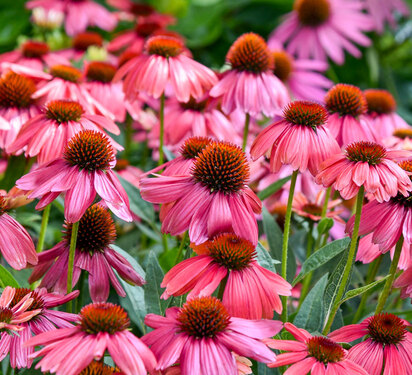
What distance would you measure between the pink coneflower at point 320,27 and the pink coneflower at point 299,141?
1127 mm

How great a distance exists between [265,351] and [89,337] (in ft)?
0.50

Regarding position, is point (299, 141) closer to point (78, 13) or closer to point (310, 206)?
point (310, 206)

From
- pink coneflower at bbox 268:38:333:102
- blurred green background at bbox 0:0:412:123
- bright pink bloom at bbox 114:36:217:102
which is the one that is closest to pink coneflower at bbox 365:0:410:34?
blurred green background at bbox 0:0:412:123

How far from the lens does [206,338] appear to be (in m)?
0.56

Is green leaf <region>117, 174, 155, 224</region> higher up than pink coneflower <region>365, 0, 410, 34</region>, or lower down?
lower down

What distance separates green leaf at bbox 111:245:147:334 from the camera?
0.75m

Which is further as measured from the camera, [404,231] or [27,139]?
[27,139]

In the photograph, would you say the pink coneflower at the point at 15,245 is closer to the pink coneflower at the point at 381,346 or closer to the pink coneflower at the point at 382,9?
the pink coneflower at the point at 381,346

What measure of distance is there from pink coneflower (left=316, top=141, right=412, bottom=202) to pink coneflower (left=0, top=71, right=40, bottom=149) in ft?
1.68

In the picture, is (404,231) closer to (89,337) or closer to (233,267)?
(233,267)

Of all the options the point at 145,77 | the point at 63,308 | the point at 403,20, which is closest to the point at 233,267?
the point at 63,308

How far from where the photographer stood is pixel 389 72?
7.07 ft

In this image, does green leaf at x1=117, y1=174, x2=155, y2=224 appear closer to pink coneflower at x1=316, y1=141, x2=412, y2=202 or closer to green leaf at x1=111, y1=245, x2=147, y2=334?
green leaf at x1=111, y1=245, x2=147, y2=334

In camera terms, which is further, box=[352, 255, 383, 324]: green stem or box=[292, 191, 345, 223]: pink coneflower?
box=[292, 191, 345, 223]: pink coneflower
